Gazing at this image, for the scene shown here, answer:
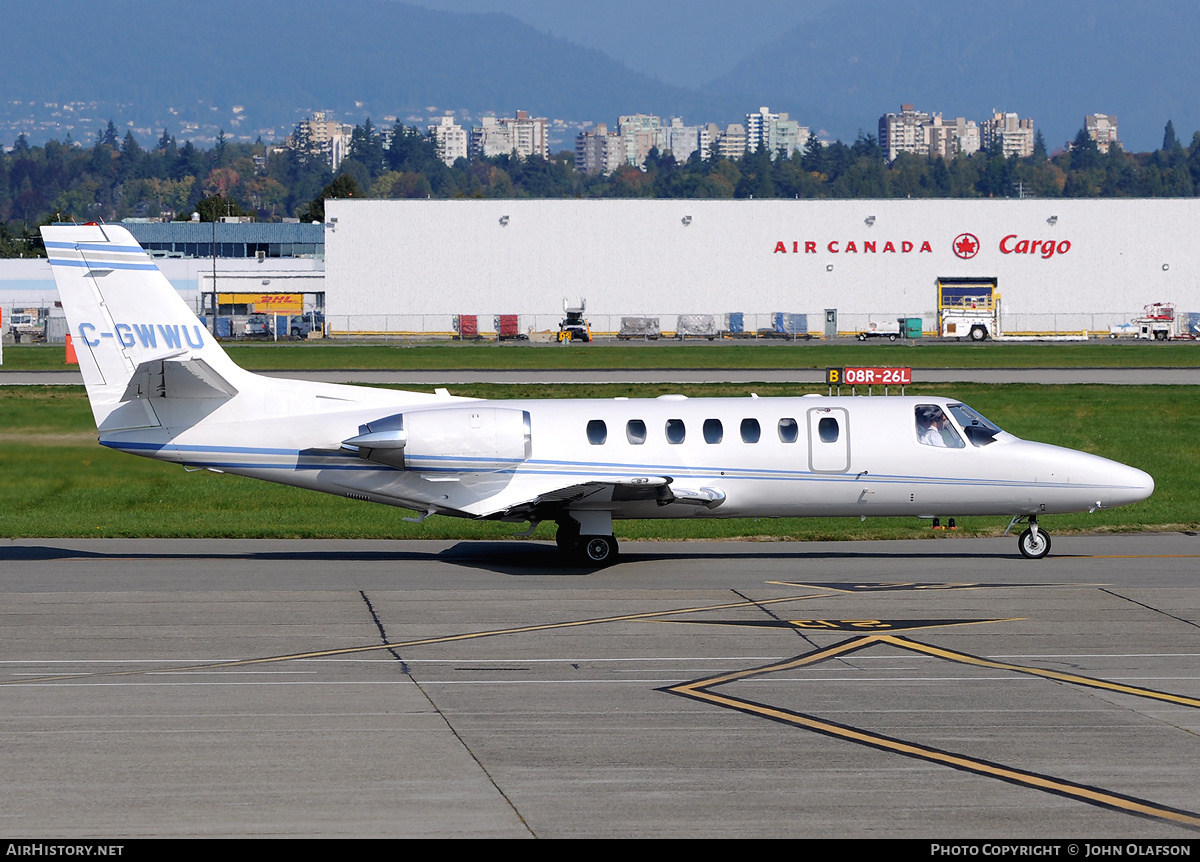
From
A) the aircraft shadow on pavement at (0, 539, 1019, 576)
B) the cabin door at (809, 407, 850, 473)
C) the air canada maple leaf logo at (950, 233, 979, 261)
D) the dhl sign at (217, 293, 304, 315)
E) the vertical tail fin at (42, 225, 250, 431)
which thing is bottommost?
the aircraft shadow on pavement at (0, 539, 1019, 576)

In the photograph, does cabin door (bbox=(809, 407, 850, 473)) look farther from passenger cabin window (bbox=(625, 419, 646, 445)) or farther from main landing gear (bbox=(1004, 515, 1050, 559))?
main landing gear (bbox=(1004, 515, 1050, 559))

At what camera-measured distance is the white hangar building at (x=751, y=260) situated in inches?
4619

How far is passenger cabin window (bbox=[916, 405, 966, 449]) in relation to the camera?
77.5 ft

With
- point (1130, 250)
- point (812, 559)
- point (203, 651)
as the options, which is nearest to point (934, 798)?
point (203, 651)

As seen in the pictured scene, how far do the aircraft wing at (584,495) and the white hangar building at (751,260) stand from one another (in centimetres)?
9639

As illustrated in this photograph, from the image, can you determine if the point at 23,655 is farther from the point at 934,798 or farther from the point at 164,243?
the point at 164,243

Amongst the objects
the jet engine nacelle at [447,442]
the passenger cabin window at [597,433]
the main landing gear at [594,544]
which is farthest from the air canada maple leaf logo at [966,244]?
the jet engine nacelle at [447,442]

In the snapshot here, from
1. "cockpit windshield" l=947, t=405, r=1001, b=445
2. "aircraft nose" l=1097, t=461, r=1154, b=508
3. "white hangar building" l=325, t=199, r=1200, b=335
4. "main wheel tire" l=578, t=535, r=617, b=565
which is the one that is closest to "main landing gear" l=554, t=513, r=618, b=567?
"main wheel tire" l=578, t=535, r=617, b=565

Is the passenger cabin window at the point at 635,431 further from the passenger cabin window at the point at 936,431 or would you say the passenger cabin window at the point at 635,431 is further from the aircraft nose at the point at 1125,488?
the aircraft nose at the point at 1125,488

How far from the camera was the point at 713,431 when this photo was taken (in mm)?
23391

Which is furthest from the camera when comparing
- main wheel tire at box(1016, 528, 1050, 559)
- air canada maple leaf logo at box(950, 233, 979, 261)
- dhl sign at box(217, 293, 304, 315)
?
dhl sign at box(217, 293, 304, 315)

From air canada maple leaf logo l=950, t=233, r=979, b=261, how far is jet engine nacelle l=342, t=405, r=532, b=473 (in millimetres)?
101781

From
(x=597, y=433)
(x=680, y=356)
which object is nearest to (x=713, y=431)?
(x=597, y=433)

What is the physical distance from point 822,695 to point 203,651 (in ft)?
25.1
